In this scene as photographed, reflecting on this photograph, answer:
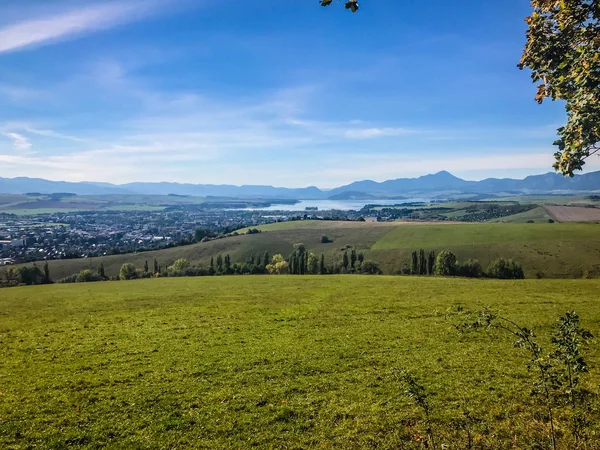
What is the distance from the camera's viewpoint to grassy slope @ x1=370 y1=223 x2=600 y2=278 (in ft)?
282

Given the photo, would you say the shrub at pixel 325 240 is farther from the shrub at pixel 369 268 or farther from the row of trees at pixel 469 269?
the row of trees at pixel 469 269

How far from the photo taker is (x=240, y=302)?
A: 117ft

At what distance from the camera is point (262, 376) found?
16.3m

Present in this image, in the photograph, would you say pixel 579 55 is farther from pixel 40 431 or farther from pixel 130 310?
pixel 130 310

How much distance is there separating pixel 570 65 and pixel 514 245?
113m

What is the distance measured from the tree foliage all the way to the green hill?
78097 millimetres

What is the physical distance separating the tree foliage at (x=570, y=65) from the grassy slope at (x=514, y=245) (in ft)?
263

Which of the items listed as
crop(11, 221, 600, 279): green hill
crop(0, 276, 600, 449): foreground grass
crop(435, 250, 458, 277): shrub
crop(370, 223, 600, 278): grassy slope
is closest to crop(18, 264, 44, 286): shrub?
crop(11, 221, 600, 279): green hill

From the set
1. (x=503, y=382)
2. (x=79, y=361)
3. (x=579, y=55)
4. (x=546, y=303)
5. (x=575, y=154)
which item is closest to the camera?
(x=579, y=55)

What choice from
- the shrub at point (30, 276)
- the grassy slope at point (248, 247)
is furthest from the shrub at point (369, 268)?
the shrub at point (30, 276)

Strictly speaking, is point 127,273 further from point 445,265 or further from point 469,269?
point 469,269

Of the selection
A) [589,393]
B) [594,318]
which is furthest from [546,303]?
[589,393]

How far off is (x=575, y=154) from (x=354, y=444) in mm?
10496

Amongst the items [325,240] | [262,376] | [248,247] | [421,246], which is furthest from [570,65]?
[325,240]
